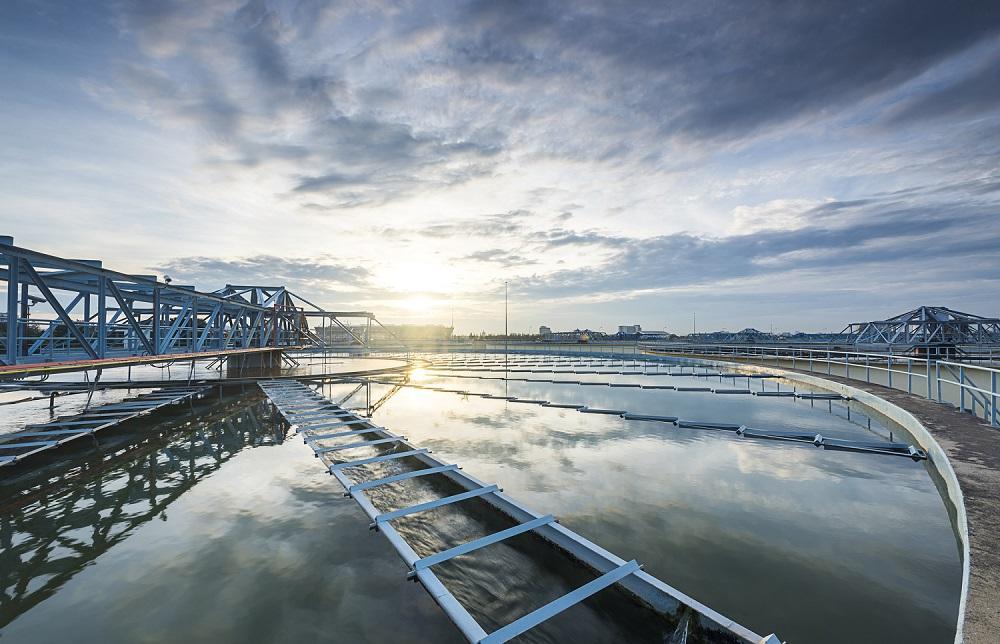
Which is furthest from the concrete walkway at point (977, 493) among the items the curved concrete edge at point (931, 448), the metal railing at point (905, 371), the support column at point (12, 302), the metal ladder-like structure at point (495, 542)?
the support column at point (12, 302)

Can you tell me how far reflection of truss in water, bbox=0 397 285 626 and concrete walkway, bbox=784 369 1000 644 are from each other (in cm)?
976

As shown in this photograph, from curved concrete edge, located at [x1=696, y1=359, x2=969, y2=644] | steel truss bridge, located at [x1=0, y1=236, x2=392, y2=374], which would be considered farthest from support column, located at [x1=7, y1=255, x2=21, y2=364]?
curved concrete edge, located at [x1=696, y1=359, x2=969, y2=644]

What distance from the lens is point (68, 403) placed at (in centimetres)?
1916

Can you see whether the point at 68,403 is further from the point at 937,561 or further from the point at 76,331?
the point at 937,561

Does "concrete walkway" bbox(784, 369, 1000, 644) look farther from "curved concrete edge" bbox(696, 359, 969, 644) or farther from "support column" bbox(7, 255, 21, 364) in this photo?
"support column" bbox(7, 255, 21, 364)

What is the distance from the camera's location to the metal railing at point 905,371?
35.8 feet

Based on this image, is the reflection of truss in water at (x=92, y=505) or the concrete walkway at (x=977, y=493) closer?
the concrete walkway at (x=977, y=493)

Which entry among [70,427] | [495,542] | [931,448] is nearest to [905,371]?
[931,448]

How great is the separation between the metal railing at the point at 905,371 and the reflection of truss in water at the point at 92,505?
1617cm

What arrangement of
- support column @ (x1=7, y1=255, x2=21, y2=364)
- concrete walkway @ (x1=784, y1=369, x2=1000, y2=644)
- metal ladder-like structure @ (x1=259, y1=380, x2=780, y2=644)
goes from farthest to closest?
support column @ (x1=7, y1=255, x2=21, y2=364)
metal ladder-like structure @ (x1=259, y1=380, x2=780, y2=644)
concrete walkway @ (x1=784, y1=369, x2=1000, y2=644)

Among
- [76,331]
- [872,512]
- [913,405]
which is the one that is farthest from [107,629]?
[913,405]

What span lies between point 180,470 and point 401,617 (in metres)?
8.44

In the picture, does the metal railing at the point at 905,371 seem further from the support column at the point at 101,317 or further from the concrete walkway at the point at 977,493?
the support column at the point at 101,317

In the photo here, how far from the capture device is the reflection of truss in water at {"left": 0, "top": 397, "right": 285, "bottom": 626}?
18.9ft
